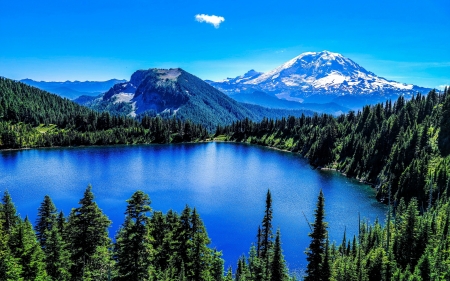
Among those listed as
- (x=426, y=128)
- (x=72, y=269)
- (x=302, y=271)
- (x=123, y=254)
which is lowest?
(x=302, y=271)

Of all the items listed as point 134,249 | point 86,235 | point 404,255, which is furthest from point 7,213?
point 404,255

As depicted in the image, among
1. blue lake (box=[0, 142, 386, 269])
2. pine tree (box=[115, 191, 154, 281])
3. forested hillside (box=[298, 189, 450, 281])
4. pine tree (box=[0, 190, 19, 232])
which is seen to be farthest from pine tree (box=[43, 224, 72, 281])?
blue lake (box=[0, 142, 386, 269])

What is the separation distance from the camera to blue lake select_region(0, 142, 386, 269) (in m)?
87.4

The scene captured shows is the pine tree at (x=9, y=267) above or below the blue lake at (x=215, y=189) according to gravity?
above

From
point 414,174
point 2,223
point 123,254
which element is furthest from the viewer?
point 414,174

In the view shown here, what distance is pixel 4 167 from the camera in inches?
6299

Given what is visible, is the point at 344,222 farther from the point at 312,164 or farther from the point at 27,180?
the point at 27,180

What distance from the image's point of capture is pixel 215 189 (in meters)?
128

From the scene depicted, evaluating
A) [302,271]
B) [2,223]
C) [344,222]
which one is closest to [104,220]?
[2,223]

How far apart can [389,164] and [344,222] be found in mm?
63826

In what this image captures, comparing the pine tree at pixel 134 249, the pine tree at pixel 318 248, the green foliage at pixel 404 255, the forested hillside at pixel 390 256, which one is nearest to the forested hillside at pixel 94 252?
the pine tree at pixel 134 249

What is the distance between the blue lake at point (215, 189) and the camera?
287 feet

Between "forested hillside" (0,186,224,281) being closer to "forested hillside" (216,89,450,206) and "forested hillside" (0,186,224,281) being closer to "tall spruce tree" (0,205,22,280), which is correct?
"tall spruce tree" (0,205,22,280)

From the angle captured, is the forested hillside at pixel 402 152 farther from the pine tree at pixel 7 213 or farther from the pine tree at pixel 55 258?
the pine tree at pixel 7 213
